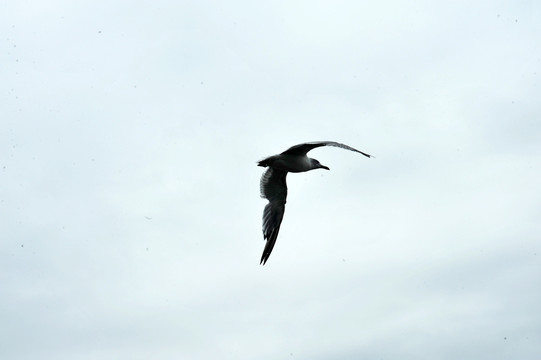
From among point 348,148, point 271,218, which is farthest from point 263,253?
point 348,148

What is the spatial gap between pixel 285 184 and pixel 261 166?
3.44 metres

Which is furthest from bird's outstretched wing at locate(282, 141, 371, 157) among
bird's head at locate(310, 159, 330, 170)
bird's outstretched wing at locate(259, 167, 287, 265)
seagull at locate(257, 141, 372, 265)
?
bird's outstretched wing at locate(259, 167, 287, 265)

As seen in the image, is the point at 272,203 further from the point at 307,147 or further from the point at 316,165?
the point at 307,147

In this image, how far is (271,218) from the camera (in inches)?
1914

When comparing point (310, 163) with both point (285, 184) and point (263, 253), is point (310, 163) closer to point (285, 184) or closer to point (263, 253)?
point (285, 184)

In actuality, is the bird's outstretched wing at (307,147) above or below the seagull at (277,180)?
above

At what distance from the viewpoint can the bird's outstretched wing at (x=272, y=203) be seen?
4688 cm

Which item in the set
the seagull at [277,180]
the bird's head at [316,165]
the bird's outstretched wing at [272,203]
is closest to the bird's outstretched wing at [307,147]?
the seagull at [277,180]

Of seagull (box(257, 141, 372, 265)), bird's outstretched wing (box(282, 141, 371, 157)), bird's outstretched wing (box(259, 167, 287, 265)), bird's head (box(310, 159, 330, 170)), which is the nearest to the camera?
bird's outstretched wing (box(282, 141, 371, 157))

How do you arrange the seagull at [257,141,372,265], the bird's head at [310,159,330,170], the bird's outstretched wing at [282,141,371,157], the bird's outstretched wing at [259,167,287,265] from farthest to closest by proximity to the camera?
1. the bird's outstretched wing at [259,167,287,265]
2. the bird's head at [310,159,330,170]
3. the seagull at [257,141,372,265]
4. the bird's outstretched wing at [282,141,371,157]

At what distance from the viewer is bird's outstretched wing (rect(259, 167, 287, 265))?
46.9 m

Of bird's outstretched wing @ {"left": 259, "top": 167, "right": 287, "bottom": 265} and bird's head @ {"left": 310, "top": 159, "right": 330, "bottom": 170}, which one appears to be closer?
bird's head @ {"left": 310, "top": 159, "right": 330, "bottom": 170}

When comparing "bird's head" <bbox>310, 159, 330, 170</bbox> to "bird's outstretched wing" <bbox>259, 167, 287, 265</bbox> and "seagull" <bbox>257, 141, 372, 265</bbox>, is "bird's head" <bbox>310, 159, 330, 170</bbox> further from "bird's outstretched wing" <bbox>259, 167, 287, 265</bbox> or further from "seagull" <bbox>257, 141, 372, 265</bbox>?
"bird's outstretched wing" <bbox>259, 167, 287, 265</bbox>

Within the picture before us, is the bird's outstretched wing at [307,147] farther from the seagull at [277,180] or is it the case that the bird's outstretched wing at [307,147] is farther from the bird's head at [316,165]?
the bird's head at [316,165]
